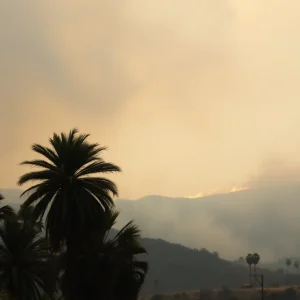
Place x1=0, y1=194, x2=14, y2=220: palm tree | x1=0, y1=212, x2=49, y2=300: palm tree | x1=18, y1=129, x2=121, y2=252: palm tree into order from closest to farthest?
x1=18, y1=129, x2=121, y2=252: palm tree, x1=0, y1=194, x2=14, y2=220: palm tree, x1=0, y1=212, x2=49, y2=300: palm tree

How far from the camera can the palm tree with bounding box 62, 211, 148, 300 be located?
99.2 ft

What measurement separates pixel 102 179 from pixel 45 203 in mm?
3534

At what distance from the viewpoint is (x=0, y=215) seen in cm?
3547

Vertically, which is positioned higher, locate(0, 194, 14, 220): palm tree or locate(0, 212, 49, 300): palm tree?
locate(0, 194, 14, 220): palm tree

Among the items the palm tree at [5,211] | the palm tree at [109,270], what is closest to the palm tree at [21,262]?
the palm tree at [5,211]

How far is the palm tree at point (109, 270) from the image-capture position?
99.2 ft

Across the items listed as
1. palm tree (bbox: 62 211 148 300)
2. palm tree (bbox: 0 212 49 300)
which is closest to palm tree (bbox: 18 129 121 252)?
palm tree (bbox: 62 211 148 300)

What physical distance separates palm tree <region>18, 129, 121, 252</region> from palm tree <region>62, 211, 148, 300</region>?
3.79 feet

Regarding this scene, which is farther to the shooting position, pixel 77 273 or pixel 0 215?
pixel 0 215

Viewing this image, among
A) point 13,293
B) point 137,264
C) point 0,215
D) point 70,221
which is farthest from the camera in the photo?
point 13,293

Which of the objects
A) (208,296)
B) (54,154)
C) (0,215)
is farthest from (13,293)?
(208,296)

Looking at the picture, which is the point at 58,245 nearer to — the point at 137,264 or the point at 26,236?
the point at 137,264

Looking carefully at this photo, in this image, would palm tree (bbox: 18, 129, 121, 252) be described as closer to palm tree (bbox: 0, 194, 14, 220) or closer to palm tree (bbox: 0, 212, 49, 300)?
palm tree (bbox: 0, 194, 14, 220)

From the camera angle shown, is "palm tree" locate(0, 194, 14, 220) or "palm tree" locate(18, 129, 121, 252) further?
"palm tree" locate(0, 194, 14, 220)
